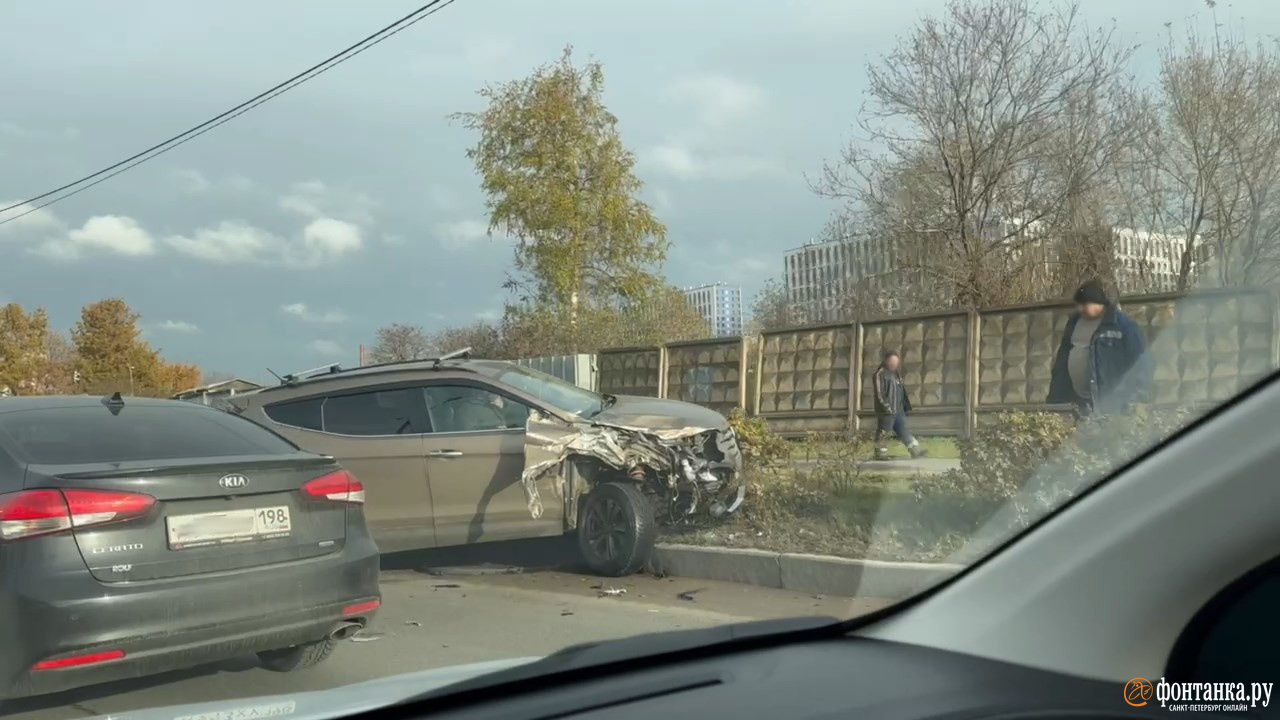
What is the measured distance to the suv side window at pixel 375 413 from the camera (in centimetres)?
777

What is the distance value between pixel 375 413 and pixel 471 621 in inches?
121

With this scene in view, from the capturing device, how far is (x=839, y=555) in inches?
195

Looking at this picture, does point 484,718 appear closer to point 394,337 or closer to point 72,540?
point 72,540

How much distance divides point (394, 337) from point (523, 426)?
7.83 meters

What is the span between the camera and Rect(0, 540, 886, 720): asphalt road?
3359 mm

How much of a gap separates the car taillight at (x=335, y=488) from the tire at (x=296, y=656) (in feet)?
2.55

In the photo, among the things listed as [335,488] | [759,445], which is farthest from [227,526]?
[759,445]

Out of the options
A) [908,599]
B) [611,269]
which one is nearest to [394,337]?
[611,269]

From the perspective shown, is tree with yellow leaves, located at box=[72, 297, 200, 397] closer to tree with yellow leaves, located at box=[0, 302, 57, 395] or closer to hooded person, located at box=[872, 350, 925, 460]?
tree with yellow leaves, located at box=[0, 302, 57, 395]

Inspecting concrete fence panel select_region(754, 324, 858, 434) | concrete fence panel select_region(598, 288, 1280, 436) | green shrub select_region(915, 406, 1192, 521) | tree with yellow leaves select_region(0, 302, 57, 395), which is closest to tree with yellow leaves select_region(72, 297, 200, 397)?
tree with yellow leaves select_region(0, 302, 57, 395)

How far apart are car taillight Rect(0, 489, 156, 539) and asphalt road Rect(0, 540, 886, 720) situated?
652mm

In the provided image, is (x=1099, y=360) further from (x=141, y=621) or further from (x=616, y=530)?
(x=616, y=530)

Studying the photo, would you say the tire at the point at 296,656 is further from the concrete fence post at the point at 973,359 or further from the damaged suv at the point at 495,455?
the concrete fence post at the point at 973,359

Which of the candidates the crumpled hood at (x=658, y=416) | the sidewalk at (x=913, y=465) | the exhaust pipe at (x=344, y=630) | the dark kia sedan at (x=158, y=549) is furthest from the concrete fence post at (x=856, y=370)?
the exhaust pipe at (x=344, y=630)
